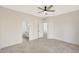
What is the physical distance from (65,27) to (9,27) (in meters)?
3.73

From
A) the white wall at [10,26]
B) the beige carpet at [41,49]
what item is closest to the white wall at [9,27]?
the white wall at [10,26]

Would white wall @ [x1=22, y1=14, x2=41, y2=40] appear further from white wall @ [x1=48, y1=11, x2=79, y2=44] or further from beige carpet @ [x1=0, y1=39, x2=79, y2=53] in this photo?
beige carpet @ [x1=0, y1=39, x2=79, y2=53]

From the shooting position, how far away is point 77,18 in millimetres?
5320

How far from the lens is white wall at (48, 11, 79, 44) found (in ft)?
18.0

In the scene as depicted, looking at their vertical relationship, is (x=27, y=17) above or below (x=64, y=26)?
above

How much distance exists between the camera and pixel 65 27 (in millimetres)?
6332

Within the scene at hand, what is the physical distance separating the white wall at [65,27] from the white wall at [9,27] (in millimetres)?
3127

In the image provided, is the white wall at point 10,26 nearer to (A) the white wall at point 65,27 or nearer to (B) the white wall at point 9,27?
(B) the white wall at point 9,27

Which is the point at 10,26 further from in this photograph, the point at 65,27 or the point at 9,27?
Answer: the point at 65,27

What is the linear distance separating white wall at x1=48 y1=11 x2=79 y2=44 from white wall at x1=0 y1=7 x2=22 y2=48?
313 cm
